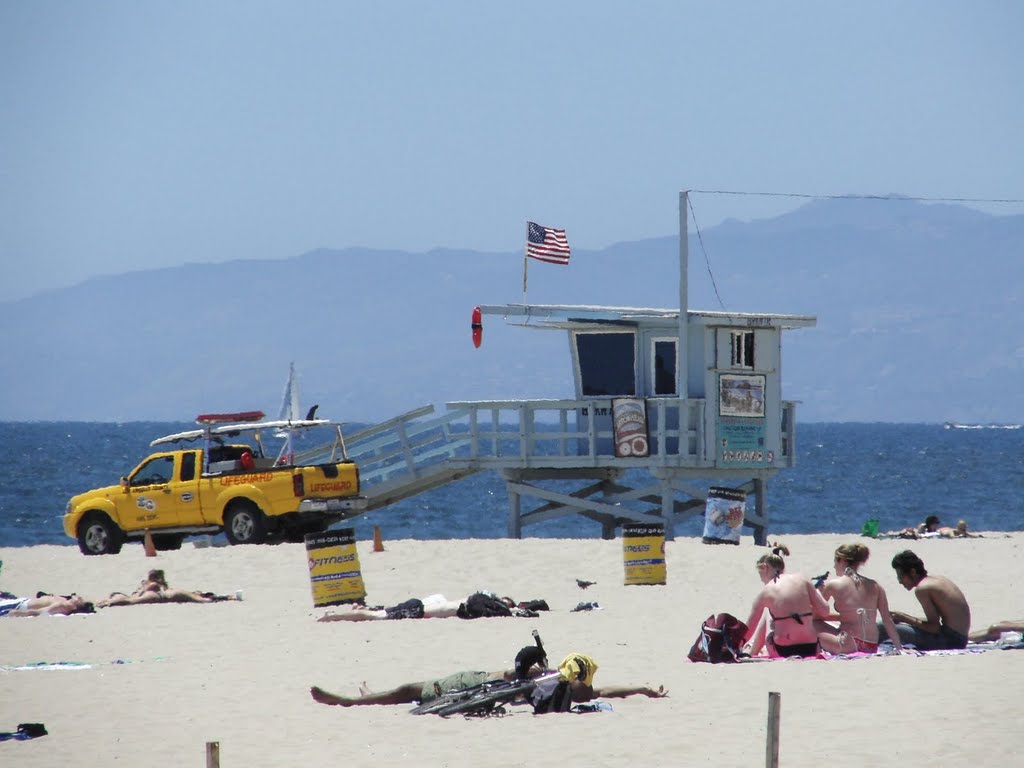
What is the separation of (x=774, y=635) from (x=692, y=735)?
314 cm

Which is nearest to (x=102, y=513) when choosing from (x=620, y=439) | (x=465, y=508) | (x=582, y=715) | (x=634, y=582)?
(x=620, y=439)

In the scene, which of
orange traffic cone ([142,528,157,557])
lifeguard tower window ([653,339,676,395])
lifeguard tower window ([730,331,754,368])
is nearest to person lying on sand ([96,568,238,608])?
orange traffic cone ([142,528,157,557])

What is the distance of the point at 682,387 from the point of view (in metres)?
28.9

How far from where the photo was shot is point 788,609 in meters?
15.4

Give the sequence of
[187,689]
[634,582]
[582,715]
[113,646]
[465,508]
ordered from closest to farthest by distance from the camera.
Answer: [582,715]
[187,689]
[113,646]
[634,582]
[465,508]

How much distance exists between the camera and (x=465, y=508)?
7062 centimetres

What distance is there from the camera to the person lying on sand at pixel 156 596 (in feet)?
70.4

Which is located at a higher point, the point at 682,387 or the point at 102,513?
the point at 682,387

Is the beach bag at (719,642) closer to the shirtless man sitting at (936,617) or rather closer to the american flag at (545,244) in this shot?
the shirtless man sitting at (936,617)

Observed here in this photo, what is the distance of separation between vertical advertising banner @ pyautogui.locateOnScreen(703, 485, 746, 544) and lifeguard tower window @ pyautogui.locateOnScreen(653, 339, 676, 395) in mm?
2302

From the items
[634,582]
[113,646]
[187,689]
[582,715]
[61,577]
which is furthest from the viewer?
[61,577]

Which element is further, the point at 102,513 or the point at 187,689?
the point at 102,513

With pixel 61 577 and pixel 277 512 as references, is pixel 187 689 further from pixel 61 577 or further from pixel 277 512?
pixel 277 512

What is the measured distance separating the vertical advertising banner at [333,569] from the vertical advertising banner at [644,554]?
3.49 meters
